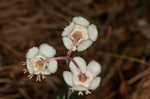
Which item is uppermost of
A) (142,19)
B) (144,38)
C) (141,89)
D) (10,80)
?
(142,19)

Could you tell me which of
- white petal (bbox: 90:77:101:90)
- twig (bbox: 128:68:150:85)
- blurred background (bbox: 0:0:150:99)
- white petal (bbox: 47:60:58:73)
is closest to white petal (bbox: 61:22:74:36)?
white petal (bbox: 47:60:58:73)

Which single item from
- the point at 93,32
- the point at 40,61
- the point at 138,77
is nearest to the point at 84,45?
the point at 93,32

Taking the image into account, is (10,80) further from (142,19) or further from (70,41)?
(142,19)

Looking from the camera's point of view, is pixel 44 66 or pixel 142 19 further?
pixel 142 19

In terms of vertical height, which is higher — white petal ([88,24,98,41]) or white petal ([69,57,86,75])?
white petal ([88,24,98,41])

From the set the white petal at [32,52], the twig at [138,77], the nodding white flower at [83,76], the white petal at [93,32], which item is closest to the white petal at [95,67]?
the nodding white flower at [83,76]

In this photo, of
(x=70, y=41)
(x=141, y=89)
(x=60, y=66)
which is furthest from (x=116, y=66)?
(x=70, y=41)

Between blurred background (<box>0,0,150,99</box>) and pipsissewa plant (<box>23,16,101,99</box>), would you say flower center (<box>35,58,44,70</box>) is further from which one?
blurred background (<box>0,0,150,99</box>)
